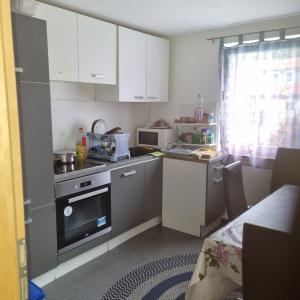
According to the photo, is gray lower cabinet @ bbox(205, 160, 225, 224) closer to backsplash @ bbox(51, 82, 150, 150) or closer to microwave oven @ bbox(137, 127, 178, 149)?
microwave oven @ bbox(137, 127, 178, 149)

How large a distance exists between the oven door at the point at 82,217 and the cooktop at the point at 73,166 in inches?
7.9

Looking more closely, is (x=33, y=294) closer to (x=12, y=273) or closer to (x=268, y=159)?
(x=12, y=273)

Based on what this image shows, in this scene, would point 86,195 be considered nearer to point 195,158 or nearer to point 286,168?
point 195,158

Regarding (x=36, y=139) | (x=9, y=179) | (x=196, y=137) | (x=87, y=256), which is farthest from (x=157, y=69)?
(x=9, y=179)

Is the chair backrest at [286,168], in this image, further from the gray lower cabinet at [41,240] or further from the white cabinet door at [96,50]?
the gray lower cabinet at [41,240]

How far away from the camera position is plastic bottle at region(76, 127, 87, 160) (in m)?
2.84

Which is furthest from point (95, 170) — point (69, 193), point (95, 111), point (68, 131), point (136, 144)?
point (136, 144)

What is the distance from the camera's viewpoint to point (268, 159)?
3.07 meters

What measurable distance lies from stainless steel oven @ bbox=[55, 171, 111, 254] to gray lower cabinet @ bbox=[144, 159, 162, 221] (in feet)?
1.81

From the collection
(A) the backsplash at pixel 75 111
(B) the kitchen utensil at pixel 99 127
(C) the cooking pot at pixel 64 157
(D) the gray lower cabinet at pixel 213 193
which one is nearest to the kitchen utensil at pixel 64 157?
(C) the cooking pot at pixel 64 157

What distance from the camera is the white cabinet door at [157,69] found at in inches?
133

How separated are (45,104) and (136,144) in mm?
1813

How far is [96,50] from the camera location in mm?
2773

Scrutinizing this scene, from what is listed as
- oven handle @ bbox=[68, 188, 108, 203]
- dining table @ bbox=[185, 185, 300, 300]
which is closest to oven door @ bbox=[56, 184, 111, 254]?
oven handle @ bbox=[68, 188, 108, 203]
